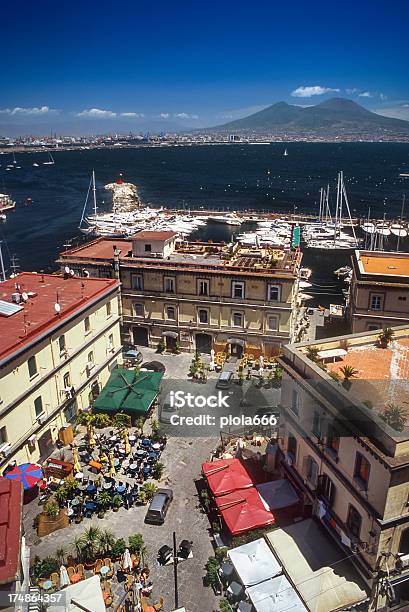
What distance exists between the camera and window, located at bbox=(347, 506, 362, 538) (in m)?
22.9

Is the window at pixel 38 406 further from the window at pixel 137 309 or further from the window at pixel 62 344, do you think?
the window at pixel 137 309

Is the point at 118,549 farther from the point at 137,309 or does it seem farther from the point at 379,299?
the point at 379,299

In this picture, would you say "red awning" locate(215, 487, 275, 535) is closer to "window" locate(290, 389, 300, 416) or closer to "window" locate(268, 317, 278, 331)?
"window" locate(290, 389, 300, 416)

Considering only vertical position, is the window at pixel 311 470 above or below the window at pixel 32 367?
below

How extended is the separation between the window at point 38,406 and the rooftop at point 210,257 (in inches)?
788

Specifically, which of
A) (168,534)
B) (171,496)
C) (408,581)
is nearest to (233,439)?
(171,496)

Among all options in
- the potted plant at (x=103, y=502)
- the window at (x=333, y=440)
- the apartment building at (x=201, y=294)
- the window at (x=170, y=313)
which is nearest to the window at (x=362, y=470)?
the window at (x=333, y=440)

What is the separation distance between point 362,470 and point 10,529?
15.3 meters

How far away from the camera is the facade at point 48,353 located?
31078 mm

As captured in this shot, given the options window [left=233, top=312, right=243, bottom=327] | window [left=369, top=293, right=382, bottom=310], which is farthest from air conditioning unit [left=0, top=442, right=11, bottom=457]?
window [left=369, top=293, right=382, bottom=310]

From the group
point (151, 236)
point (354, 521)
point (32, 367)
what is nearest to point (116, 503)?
point (32, 367)

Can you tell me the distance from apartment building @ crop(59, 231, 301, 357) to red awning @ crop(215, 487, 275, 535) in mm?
21110

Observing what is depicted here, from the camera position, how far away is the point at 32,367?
32.9 metres

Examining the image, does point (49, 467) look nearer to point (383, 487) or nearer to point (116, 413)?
point (116, 413)
